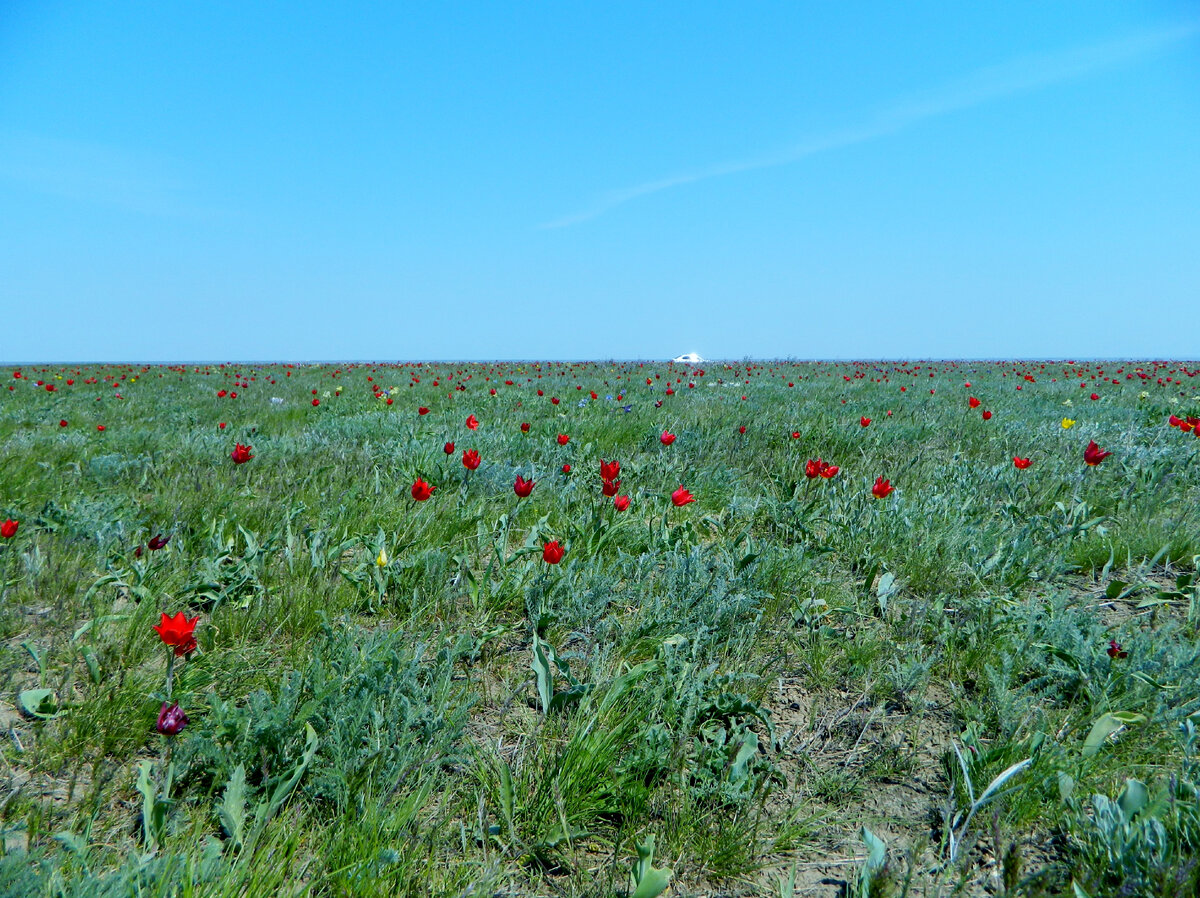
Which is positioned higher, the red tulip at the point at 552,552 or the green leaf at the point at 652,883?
the red tulip at the point at 552,552

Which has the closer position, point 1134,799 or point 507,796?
point 1134,799

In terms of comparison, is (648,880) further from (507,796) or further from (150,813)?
(150,813)

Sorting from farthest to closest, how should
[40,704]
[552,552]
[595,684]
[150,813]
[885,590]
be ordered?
[885,590] < [552,552] < [595,684] < [40,704] < [150,813]

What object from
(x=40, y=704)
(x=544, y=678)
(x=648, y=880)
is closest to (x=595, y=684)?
(x=544, y=678)

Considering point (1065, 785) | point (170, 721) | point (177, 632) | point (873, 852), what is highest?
point (177, 632)

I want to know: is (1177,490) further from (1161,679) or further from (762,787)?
(762,787)

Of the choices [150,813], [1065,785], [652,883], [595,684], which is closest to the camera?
[652,883]

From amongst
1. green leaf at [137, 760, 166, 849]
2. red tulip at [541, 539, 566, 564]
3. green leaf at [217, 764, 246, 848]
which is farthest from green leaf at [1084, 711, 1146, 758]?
green leaf at [137, 760, 166, 849]

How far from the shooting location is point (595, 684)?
214 centimetres

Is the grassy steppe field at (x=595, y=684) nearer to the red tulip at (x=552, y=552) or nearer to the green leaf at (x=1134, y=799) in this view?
the green leaf at (x=1134, y=799)

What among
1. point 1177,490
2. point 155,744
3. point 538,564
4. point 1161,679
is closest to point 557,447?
point 538,564

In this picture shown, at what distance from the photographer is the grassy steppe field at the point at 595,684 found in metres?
1.59

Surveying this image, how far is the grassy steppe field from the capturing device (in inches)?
62.4

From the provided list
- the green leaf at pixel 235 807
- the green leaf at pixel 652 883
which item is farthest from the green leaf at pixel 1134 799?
the green leaf at pixel 235 807
